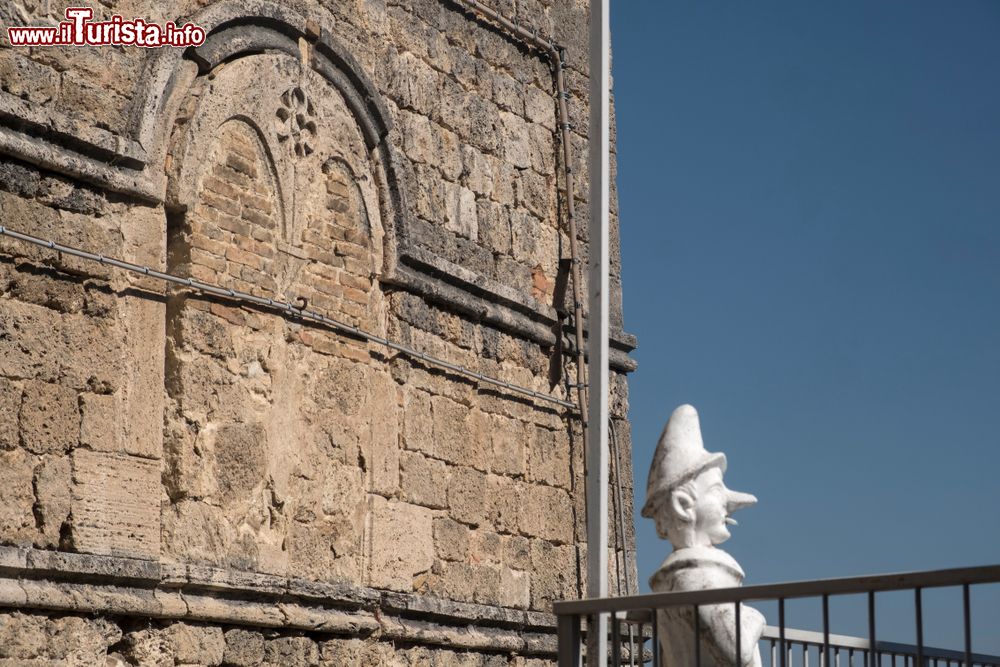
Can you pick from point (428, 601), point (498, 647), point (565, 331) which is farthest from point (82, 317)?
point (565, 331)

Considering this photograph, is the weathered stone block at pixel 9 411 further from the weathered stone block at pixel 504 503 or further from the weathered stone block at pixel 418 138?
the weathered stone block at pixel 504 503

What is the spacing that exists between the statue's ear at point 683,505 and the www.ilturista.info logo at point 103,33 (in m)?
3.31

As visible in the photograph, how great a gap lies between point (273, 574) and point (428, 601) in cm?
129

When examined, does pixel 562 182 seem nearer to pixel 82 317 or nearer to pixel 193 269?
pixel 193 269

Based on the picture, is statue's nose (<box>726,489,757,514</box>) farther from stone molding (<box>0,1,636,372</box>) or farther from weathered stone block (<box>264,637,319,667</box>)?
stone molding (<box>0,1,636,372</box>)

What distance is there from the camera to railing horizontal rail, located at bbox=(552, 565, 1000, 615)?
14.8ft

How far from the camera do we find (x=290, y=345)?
26.3ft

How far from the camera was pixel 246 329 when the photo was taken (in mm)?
7691

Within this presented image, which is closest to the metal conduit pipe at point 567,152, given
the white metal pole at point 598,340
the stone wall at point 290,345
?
the stone wall at point 290,345

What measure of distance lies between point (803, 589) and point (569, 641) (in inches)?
48.2

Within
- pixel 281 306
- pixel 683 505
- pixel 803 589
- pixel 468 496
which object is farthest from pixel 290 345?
pixel 803 589

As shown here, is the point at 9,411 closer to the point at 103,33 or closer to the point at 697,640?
the point at 103,33

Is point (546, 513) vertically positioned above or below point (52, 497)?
above

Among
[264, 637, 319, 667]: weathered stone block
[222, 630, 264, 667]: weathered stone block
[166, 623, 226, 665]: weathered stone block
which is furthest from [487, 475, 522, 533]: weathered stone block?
[166, 623, 226, 665]: weathered stone block
